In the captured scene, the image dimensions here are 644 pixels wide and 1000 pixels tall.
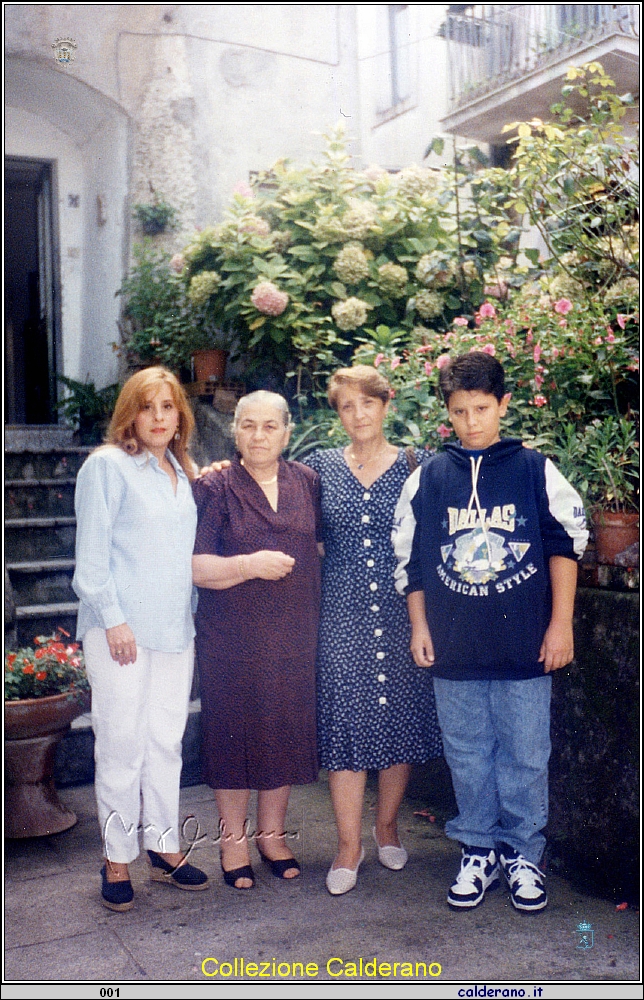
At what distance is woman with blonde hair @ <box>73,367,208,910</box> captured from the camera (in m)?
2.94

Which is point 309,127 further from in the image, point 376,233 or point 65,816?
point 65,816

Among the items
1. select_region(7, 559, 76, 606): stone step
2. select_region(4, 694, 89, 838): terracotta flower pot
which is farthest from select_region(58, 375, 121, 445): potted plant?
select_region(4, 694, 89, 838): terracotta flower pot

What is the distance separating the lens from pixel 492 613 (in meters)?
2.80

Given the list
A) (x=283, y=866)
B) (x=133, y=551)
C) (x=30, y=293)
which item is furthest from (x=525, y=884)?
(x=30, y=293)

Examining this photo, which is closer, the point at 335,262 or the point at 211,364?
the point at 335,262

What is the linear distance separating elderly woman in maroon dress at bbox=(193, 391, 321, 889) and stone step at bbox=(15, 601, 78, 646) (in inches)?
83.6

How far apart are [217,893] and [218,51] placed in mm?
6388

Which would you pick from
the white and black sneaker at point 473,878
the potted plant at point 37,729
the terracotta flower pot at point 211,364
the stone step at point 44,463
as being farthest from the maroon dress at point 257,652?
the stone step at point 44,463

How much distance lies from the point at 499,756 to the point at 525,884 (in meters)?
0.39

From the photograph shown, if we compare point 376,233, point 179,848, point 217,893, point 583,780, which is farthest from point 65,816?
point 376,233

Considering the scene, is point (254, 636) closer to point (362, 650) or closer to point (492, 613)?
point (362, 650)

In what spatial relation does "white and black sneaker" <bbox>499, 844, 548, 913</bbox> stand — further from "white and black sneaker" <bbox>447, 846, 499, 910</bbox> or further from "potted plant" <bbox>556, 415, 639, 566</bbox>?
"potted plant" <bbox>556, 415, 639, 566</bbox>

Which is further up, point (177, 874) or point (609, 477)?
point (609, 477)

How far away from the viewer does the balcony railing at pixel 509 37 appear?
317 inches
